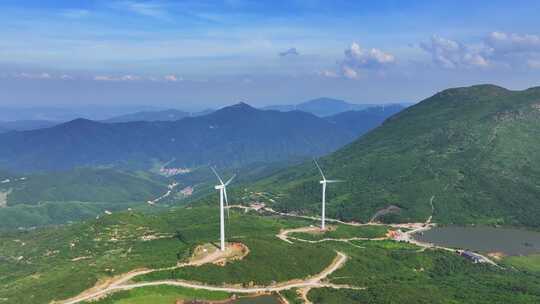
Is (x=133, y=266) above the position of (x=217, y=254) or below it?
below

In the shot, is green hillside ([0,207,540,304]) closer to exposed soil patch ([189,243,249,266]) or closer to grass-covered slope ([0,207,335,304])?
grass-covered slope ([0,207,335,304])

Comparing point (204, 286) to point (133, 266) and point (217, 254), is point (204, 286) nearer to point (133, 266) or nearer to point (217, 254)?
point (217, 254)

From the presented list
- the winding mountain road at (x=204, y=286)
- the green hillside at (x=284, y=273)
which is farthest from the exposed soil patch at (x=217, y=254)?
the winding mountain road at (x=204, y=286)

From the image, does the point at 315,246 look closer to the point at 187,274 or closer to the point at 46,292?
the point at 187,274

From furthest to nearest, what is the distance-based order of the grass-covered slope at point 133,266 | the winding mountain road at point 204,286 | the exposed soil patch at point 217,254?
the exposed soil patch at point 217,254 < the grass-covered slope at point 133,266 < the winding mountain road at point 204,286

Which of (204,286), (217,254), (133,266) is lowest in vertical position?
(204,286)

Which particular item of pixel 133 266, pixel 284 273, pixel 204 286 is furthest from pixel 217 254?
pixel 133 266

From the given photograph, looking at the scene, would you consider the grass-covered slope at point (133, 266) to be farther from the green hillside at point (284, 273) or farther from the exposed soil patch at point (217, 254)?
the exposed soil patch at point (217, 254)

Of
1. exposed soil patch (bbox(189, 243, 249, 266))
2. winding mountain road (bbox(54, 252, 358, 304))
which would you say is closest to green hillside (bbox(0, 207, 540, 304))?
winding mountain road (bbox(54, 252, 358, 304))

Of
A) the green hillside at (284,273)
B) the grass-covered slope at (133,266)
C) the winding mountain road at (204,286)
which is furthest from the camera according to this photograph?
the green hillside at (284,273)

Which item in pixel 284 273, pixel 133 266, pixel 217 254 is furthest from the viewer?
pixel 217 254

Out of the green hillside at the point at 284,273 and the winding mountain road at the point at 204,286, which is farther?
the green hillside at the point at 284,273

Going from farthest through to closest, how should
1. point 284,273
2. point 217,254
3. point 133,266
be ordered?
1. point 217,254
2. point 284,273
3. point 133,266
